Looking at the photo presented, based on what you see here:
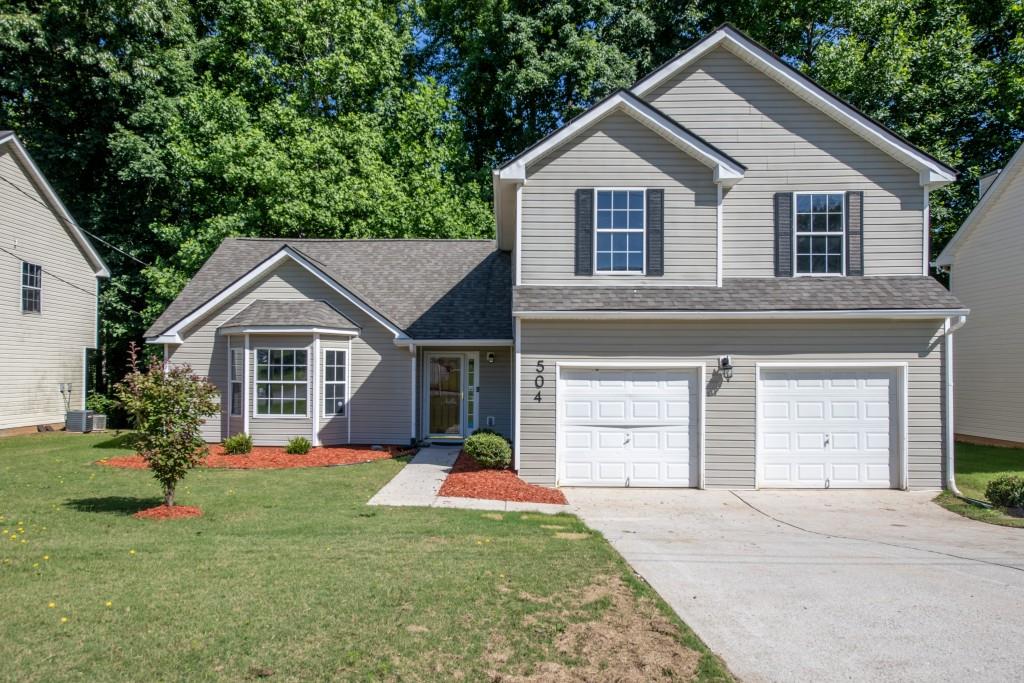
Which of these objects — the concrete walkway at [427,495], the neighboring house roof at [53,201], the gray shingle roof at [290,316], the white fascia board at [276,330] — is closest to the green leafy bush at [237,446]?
the white fascia board at [276,330]

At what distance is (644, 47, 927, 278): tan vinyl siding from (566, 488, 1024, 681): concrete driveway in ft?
15.7

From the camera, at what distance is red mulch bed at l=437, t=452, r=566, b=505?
11.3 metres

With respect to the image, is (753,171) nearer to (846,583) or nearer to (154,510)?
(846,583)

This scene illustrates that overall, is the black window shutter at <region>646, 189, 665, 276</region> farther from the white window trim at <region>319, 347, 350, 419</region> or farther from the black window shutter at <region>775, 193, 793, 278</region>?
the white window trim at <region>319, 347, 350, 419</region>

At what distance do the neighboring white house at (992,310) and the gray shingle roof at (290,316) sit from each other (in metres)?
17.9

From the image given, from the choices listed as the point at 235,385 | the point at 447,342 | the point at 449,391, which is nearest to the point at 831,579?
the point at 447,342

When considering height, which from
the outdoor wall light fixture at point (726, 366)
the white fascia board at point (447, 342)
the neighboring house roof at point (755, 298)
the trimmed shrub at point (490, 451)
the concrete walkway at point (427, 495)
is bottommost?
the concrete walkway at point (427, 495)

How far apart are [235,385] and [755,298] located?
1270cm

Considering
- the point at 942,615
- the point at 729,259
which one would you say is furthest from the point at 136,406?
the point at 729,259

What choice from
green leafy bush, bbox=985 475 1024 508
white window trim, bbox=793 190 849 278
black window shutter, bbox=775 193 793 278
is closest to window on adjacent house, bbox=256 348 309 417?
black window shutter, bbox=775 193 793 278

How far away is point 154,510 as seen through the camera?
9578 mm

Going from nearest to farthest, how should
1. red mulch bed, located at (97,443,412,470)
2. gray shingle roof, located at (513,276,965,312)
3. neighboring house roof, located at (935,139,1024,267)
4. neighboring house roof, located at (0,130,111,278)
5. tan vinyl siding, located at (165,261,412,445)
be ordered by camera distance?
gray shingle roof, located at (513,276,965,312), red mulch bed, located at (97,443,412,470), tan vinyl siding, located at (165,261,412,445), neighboring house roof, located at (935,139,1024,267), neighboring house roof, located at (0,130,111,278)

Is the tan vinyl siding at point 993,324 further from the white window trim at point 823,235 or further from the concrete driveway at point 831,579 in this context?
the concrete driveway at point 831,579

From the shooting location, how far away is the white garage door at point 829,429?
12766 millimetres
